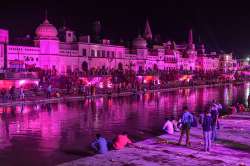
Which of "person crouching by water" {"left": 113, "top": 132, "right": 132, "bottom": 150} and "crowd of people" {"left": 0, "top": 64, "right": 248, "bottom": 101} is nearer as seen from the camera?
"person crouching by water" {"left": 113, "top": 132, "right": 132, "bottom": 150}

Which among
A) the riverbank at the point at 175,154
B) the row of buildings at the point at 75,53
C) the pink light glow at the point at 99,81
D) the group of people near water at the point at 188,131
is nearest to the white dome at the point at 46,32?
the row of buildings at the point at 75,53

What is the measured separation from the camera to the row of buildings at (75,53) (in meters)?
62.4

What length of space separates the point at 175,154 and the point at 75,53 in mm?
61037

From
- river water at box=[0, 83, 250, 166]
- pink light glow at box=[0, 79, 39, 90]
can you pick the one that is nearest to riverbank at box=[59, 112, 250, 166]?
river water at box=[0, 83, 250, 166]

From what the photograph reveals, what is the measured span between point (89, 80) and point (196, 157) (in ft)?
167

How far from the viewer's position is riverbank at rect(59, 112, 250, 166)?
46.6 ft

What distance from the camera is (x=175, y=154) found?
15.4 meters

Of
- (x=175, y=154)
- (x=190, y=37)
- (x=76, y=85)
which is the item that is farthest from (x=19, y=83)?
(x=190, y=37)

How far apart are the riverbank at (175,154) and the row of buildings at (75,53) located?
44852 millimetres

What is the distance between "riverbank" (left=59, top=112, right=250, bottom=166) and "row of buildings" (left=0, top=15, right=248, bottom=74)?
147 feet

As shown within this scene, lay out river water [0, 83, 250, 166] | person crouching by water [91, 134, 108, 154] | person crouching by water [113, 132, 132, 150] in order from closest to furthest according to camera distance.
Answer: person crouching by water [91, 134, 108, 154] < river water [0, 83, 250, 166] < person crouching by water [113, 132, 132, 150]

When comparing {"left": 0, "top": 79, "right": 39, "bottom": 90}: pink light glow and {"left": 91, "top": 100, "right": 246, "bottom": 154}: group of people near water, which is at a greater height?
{"left": 0, "top": 79, "right": 39, "bottom": 90}: pink light glow

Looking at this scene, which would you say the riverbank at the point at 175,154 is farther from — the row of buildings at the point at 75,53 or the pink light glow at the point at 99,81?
the pink light glow at the point at 99,81

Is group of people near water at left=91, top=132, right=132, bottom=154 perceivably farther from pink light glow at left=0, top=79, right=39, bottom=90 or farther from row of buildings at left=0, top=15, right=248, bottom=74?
row of buildings at left=0, top=15, right=248, bottom=74
